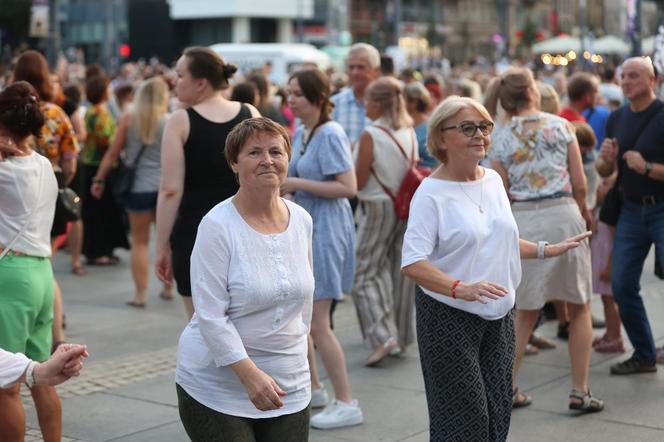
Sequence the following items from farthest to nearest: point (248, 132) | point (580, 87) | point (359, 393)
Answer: point (580, 87) → point (359, 393) → point (248, 132)

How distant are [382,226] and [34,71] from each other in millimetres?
2437

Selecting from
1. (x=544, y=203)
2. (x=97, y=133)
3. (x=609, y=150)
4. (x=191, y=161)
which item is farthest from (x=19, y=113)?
(x=97, y=133)

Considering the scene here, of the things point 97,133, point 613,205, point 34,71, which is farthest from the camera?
point 97,133

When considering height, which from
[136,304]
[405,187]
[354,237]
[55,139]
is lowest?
[136,304]

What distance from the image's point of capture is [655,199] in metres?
7.50

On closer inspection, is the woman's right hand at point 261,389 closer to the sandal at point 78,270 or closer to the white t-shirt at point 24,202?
the white t-shirt at point 24,202

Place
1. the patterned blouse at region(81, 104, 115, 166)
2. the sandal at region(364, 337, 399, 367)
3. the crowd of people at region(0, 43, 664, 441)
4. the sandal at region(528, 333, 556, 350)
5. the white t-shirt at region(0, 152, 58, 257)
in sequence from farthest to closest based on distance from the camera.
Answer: the patterned blouse at region(81, 104, 115, 166) → the sandal at region(528, 333, 556, 350) → the sandal at region(364, 337, 399, 367) → the white t-shirt at region(0, 152, 58, 257) → the crowd of people at region(0, 43, 664, 441)

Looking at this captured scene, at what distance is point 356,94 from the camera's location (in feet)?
31.6

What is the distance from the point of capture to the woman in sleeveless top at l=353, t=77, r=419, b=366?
315 inches

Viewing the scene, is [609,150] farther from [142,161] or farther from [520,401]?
[142,161]

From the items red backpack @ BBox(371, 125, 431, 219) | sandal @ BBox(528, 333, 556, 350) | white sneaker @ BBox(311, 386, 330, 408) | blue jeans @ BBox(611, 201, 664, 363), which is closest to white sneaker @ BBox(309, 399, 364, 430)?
white sneaker @ BBox(311, 386, 330, 408)

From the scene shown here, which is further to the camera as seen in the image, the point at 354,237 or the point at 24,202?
the point at 354,237

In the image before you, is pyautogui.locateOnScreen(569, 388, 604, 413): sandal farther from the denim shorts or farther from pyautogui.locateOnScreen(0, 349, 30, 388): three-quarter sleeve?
the denim shorts

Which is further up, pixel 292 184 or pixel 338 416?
pixel 292 184
